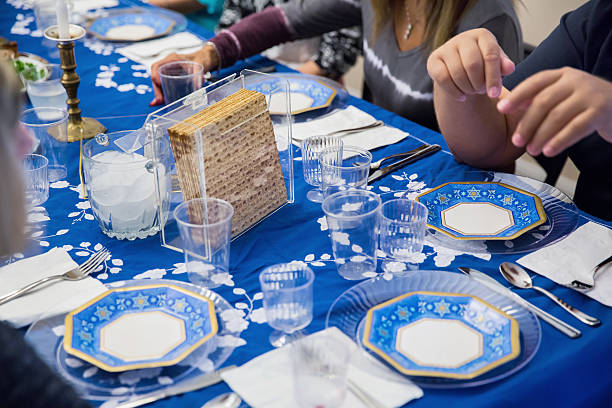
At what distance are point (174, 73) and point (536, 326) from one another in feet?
3.39

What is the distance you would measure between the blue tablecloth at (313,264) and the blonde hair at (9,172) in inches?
12.8

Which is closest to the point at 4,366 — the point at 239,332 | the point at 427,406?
the point at 239,332

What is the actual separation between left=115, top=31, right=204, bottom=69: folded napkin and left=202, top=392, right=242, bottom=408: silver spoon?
1294 millimetres

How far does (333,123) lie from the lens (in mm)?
1472

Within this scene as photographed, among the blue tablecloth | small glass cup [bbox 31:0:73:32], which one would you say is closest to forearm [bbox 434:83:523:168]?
the blue tablecloth

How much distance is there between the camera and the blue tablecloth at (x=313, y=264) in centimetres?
80

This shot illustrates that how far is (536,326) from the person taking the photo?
0.87 metres

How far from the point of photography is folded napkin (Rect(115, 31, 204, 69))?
6.15 feet

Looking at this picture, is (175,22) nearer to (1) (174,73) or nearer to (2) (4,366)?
(1) (174,73)

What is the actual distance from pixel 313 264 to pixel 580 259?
432mm

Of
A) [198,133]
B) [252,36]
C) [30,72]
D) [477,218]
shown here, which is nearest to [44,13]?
[30,72]

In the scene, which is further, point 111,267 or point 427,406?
point 111,267

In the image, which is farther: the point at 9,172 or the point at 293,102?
the point at 293,102

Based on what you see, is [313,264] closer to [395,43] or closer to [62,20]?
[62,20]
